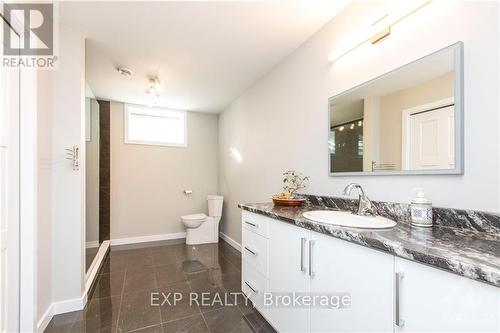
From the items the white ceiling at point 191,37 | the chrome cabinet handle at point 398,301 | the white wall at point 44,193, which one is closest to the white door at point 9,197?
the white wall at point 44,193

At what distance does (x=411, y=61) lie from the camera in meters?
1.27

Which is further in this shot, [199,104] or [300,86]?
[199,104]

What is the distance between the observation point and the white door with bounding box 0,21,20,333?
51.0 inches

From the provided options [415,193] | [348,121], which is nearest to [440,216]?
[415,193]

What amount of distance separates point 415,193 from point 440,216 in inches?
6.3

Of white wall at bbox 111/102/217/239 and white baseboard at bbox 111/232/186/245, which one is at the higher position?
white wall at bbox 111/102/217/239

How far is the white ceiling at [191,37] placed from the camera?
167cm

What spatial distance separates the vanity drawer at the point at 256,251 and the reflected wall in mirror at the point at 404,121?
78 cm

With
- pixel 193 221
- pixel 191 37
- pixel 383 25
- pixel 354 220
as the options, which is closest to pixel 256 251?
pixel 354 220

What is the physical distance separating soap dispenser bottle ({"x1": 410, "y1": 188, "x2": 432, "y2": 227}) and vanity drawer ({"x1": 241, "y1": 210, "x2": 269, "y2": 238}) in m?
0.89

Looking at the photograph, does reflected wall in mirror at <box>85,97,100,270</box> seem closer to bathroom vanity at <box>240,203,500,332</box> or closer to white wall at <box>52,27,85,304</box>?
white wall at <box>52,27,85,304</box>

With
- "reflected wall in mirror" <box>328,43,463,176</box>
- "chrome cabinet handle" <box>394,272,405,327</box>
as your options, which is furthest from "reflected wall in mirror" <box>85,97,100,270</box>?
"chrome cabinet handle" <box>394,272,405,327</box>

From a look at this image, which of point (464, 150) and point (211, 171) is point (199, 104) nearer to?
point (211, 171)

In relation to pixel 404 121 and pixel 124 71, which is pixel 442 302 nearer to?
pixel 404 121
